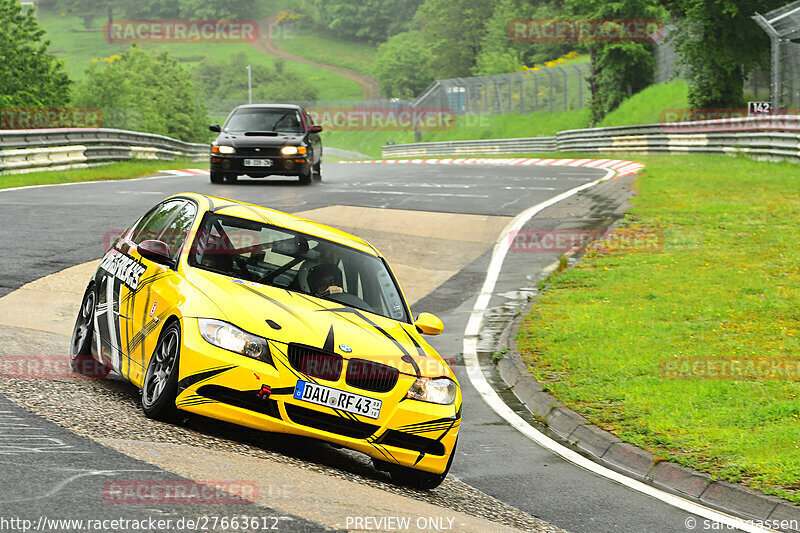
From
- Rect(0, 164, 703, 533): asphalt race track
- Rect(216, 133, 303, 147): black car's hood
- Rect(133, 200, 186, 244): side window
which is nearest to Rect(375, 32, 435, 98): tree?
Rect(0, 164, 703, 533): asphalt race track

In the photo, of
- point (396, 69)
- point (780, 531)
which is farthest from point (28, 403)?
point (396, 69)

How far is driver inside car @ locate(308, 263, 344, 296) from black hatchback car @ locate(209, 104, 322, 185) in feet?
57.0

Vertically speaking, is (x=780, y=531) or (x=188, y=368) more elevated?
(x=188, y=368)

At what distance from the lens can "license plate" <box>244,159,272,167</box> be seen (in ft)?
81.0

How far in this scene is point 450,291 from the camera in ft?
50.3

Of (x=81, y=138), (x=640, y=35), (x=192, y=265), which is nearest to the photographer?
(x=192, y=265)

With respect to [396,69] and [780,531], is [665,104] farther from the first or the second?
[396,69]

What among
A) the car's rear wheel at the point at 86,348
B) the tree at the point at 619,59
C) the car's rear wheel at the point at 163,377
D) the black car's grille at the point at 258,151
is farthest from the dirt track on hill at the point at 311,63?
the car's rear wheel at the point at 163,377

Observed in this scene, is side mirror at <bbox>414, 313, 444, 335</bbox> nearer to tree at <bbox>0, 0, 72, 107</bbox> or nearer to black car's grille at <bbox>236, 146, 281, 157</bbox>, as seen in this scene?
black car's grille at <bbox>236, 146, 281, 157</bbox>

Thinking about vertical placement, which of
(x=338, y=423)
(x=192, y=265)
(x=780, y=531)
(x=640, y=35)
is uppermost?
(x=640, y=35)

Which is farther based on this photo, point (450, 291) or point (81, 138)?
point (81, 138)

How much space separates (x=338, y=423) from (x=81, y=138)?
24607 millimetres

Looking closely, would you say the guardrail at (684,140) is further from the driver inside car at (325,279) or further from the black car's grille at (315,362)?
the black car's grille at (315,362)

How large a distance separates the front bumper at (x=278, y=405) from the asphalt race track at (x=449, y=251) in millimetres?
797
